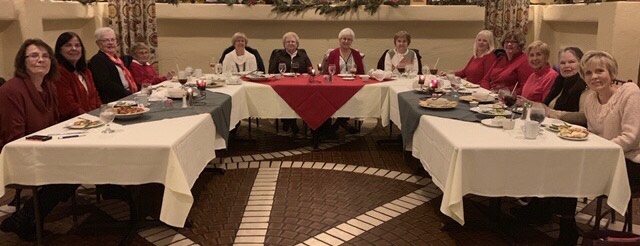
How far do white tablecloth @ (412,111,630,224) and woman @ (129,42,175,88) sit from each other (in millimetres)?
3405

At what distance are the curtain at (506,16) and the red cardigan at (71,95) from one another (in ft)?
16.9

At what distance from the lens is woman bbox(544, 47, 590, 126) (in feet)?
11.7

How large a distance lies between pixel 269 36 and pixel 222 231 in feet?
15.2

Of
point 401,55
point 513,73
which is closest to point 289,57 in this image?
point 401,55

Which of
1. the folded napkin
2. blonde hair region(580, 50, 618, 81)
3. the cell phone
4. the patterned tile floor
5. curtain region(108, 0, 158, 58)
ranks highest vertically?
curtain region(108, 0, 158, 58)

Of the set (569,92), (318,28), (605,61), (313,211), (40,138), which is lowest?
(313,211)

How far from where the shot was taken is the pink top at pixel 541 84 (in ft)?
14.0

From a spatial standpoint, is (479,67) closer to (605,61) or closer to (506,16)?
(506,16)

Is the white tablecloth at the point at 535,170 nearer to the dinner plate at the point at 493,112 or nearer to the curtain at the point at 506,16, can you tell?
the dinner plate at the point at 493,112

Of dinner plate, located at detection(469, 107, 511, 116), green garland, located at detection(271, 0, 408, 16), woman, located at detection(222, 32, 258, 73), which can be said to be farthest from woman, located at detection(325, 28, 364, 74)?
dinner plate, located at detection(469, 107, 511, 116)

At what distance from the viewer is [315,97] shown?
505cm

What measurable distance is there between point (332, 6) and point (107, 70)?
11.3 feet

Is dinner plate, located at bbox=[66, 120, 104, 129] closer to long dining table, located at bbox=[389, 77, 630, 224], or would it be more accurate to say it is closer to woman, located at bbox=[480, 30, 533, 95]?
long dining table, located at bbox=[389, 77, 630, 224]

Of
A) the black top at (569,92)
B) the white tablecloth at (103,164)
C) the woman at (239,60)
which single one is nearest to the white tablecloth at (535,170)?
the black top at (569,92)
